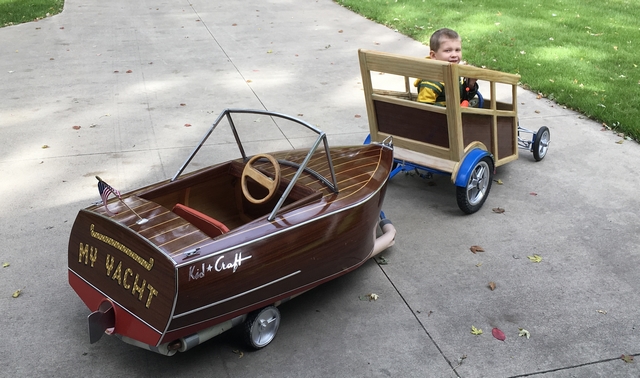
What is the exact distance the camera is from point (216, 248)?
3268 millimetres

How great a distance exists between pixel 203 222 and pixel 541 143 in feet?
12.8

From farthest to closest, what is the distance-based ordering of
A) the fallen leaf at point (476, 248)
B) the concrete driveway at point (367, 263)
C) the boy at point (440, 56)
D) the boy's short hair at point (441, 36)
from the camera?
the boy's short hair at point (441, 36) < the boy at point (440, 56) < the fallen leaf at point (476, 248) < the concrete driveway at point (367, 263)

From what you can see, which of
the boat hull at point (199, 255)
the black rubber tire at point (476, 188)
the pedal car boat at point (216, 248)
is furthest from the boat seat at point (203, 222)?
the black rubber tire at point (476, 188)

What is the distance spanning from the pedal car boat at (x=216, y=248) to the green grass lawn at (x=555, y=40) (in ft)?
14.3

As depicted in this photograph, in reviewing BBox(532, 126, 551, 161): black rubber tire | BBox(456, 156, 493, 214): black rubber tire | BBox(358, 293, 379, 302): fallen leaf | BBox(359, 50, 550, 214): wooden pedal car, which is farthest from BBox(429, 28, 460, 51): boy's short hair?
BBox(358, 293, 379, 302): fallen leaf

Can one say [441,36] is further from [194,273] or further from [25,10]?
[25,10]

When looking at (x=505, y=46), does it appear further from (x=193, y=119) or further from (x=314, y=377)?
(x=314, y=377)

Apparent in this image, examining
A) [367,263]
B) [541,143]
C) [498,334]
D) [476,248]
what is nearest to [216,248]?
[367,263]

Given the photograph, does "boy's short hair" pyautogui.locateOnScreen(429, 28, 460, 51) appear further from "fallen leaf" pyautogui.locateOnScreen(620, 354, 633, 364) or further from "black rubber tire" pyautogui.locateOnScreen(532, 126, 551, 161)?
"fallen leaf" pyautogui.locateOnScreen(620, 354, 633, 364)

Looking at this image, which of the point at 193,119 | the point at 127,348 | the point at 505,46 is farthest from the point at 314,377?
the point at 505,46

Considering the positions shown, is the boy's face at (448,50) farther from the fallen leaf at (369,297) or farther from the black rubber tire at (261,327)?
the black rubber tire at (261,327)

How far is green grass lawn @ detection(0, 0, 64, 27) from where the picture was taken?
475 inches

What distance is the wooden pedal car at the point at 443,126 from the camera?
4.73m

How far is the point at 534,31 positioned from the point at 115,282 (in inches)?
357
